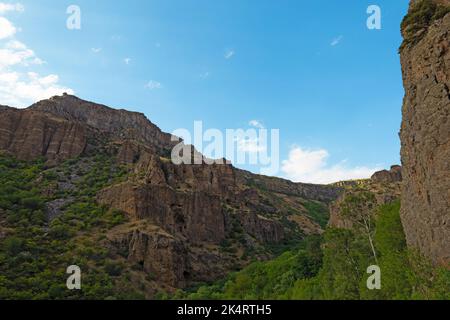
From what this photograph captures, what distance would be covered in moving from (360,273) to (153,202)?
42.4 meters

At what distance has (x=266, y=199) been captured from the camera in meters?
137

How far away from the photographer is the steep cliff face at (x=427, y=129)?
845 inches

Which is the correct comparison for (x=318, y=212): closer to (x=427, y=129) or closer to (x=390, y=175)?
(x=390, y=175)

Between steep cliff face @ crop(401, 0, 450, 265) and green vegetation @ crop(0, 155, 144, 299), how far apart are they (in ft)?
107

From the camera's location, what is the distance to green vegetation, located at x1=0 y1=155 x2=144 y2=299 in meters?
42.0

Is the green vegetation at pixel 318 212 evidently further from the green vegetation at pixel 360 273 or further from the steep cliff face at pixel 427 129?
the steep cliff face at pixel 427 129

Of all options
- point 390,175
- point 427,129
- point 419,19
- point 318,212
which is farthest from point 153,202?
point 318,212

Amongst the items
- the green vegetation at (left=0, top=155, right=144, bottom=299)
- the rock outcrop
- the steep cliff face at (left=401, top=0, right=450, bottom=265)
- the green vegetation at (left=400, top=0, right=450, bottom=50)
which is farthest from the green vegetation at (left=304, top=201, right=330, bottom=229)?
the green vegetation at (left=400, top=0, right=450, bottom=50)

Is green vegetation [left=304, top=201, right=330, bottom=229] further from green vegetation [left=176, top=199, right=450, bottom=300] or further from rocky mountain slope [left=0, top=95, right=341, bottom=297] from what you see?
green vegetation [left=176, top=199, right=450, bottom=300]

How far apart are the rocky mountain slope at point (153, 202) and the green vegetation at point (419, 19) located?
42.3m

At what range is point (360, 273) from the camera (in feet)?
109

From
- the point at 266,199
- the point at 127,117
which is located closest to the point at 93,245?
the point at 266,199

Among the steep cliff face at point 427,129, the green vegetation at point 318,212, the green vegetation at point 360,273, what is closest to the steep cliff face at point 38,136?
the green vegetation at point 360,273
